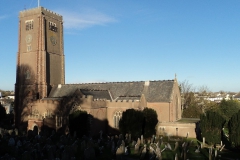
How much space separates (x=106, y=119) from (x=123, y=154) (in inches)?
623

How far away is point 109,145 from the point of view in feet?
81.5

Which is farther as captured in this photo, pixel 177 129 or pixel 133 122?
pixel 177 129

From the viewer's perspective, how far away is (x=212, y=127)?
2816 cm

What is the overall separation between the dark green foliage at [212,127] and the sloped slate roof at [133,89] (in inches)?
314

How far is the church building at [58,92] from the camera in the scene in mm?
34812

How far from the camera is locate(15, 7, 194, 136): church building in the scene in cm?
3481

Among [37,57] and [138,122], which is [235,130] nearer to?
[138,122]

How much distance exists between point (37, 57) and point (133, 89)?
16409 mm

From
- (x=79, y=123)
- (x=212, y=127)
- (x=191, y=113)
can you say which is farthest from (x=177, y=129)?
(x=79, y=123)

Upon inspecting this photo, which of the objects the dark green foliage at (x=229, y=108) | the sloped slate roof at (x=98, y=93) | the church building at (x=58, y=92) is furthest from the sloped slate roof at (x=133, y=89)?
the dark green foliage at (x=229, y=108)

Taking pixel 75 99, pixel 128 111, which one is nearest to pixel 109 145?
pixel 128 111

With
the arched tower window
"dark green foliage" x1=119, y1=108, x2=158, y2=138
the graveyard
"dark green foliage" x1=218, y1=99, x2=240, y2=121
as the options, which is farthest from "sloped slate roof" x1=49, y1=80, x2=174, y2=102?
"dark green foliage" x1=218, y1=99, x2=240, y2=121

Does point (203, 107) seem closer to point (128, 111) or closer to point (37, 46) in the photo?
point (128, 111)

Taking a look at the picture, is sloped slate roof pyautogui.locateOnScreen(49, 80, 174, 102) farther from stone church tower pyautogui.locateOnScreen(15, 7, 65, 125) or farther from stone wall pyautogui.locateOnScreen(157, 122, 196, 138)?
stone wall pyautogui.locateOnScreen(157, 122, 196, 138)
